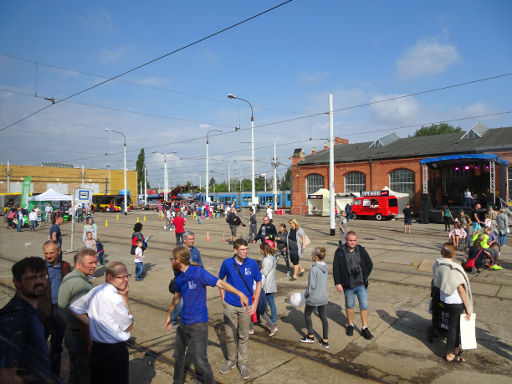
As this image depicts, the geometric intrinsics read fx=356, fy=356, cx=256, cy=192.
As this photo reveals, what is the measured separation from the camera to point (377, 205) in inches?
1272

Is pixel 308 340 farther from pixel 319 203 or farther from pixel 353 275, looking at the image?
pixel 319 203

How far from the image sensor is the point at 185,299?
4.01 m

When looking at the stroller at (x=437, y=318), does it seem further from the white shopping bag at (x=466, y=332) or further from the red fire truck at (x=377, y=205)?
the red fire truck at (x=377, y=205)

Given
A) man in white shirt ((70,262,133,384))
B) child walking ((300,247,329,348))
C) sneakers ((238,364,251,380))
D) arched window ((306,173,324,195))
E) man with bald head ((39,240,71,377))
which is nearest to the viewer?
man in white shirt ((70,262,133,384))

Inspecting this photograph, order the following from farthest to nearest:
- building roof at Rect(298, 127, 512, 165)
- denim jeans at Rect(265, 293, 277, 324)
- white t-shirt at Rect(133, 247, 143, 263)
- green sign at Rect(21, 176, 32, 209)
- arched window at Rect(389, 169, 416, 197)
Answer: arched window at Rect(389, 169, 416, 197), building roof at Rect(298, 127, 512, 165), green sign at Rect(21, 176, 32, 209), white t-shirt at Rect(133, 247, 143, 263), denim jeans at Rect(265, 293, 277, 324)

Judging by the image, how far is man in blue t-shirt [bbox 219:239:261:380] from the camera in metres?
4.64

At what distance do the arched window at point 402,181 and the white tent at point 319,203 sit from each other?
6881 millimetres

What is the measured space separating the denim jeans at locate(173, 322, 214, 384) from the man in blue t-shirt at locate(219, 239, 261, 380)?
75 centimetres

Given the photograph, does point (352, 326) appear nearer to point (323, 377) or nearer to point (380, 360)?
point (380, 360)

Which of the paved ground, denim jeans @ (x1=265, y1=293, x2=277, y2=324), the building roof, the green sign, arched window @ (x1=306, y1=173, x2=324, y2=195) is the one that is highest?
the building roof

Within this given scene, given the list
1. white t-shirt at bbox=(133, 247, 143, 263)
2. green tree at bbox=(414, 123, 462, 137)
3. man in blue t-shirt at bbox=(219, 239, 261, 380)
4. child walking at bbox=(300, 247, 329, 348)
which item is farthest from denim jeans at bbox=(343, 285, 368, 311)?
green tree at bbox=(414, 123, 462, 137)

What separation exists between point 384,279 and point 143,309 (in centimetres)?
618

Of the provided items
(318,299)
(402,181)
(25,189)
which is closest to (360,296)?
(318,299)

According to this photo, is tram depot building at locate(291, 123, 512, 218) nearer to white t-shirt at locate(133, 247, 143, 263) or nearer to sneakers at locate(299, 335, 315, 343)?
white t-shirt at locate(133, 247, 143, 263)
